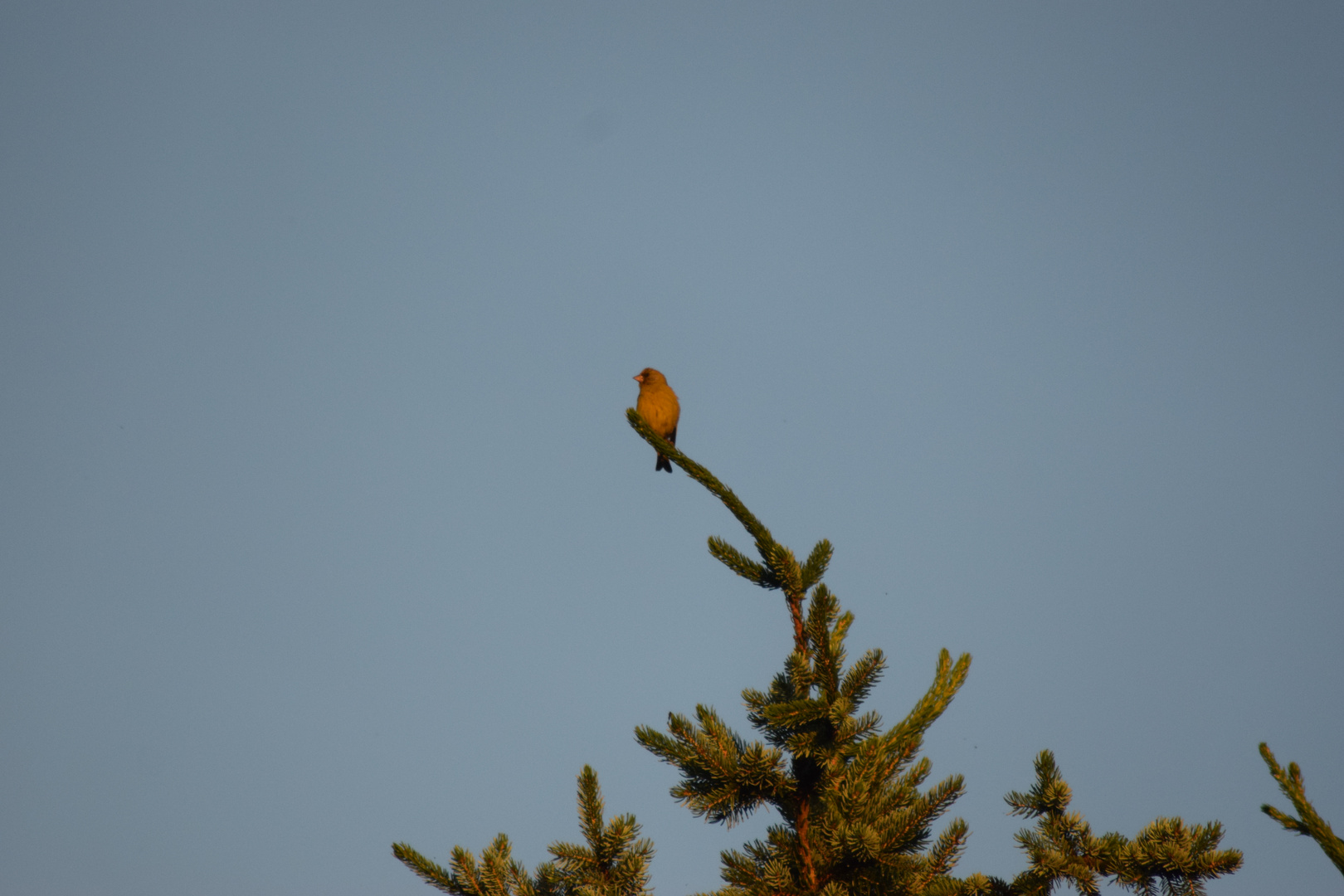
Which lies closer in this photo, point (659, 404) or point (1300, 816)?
point (1300, 816)

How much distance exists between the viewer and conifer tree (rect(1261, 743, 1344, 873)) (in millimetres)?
2570

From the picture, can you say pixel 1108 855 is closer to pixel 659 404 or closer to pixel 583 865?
pixel 583 865

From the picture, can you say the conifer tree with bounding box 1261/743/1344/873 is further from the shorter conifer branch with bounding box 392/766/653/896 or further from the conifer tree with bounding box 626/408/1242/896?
the shorter conifer branch with bounding box 392/766/653/896

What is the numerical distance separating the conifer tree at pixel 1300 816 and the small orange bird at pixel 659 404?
28.5 ft

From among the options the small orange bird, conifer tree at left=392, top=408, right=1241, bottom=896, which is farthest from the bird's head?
conifer tree at left=392, top=408, right=1241, bottom=896

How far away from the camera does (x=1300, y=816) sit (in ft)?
8.64

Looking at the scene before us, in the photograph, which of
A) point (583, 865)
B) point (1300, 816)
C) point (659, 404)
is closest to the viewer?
point (1300, 816)

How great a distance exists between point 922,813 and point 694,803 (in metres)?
0.84

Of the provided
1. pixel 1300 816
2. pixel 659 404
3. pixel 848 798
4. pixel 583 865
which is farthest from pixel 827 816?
pixel 659 404

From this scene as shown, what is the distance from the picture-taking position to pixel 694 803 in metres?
3.59

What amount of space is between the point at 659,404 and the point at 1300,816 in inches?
362

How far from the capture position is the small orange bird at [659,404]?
11469 mm

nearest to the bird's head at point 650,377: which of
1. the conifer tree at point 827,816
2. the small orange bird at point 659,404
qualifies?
the small orange bird at point 659,404

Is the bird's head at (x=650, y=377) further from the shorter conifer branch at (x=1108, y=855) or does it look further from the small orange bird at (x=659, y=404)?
the shorter conifer branch at (x=1108, y=855)
